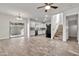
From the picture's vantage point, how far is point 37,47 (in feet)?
11.7

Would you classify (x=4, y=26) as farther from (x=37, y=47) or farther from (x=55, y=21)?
(x=55, y=21)

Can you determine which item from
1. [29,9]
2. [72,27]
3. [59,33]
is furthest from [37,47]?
[72,27]

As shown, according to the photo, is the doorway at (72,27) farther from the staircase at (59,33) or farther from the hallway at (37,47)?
the staircase at (59,33)

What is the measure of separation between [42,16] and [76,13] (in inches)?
46.2

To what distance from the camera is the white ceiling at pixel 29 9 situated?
128 inches

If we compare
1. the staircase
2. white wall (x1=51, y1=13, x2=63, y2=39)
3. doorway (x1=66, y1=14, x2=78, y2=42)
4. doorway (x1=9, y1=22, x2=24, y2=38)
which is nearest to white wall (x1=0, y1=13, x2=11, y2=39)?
doorway (x1=9, y1=22, x2=24, y2=38)

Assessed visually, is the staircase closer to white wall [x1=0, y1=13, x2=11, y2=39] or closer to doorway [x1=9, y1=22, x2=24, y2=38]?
doorway [x1=9, y1=22, x2=24, y2=38]

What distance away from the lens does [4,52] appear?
338 cm

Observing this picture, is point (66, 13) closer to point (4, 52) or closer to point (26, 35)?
point (26, 35)

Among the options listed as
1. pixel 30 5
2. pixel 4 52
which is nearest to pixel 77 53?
pixel 30 5

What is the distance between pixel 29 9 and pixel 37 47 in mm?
1338

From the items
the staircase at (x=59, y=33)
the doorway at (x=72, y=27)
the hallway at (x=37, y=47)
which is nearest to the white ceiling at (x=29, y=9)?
the doorway at (x=72, y=27)

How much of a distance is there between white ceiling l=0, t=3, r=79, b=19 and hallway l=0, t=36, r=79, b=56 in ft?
2.82

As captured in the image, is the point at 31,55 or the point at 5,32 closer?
the point at 31,55
